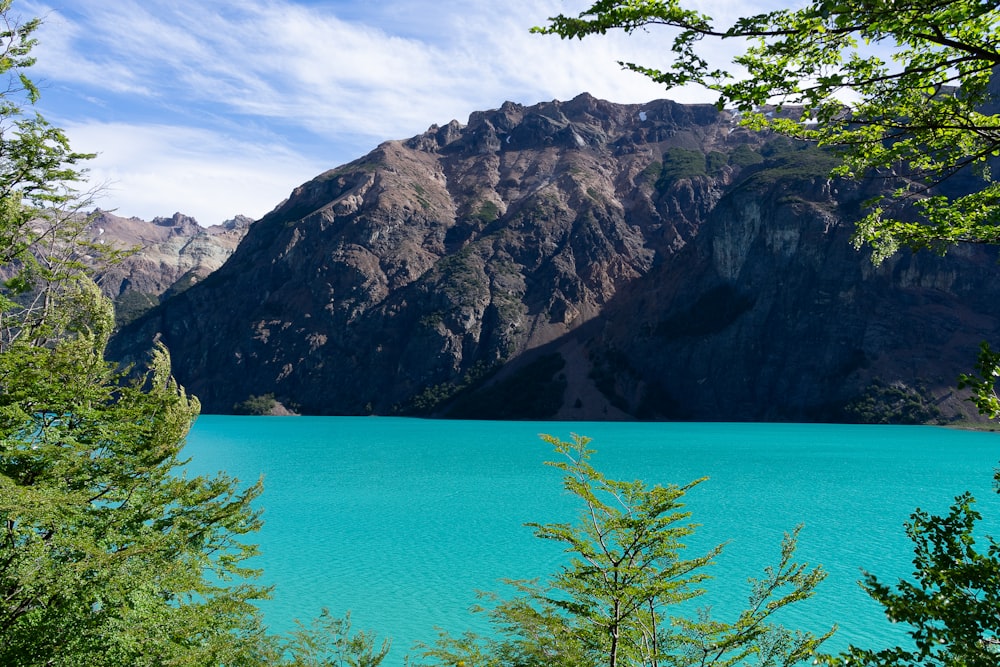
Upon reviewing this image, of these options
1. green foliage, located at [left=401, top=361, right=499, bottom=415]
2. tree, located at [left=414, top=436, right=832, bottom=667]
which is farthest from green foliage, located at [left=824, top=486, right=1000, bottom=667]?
green foliage, located at [left=401, top=361, right=499, bottom=415]

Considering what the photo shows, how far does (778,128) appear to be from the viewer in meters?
7.84

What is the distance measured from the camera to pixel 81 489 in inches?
466

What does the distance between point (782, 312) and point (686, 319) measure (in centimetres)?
2678

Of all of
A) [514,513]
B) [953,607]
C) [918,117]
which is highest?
[918,117]

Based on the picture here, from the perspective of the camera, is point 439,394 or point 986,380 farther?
point 439,394

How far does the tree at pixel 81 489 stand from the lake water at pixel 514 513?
36.8 feet

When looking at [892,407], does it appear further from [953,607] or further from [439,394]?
[953,607]

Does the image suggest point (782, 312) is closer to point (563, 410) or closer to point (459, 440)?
point (563, 410)

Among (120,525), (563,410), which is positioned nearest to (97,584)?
(120,525)

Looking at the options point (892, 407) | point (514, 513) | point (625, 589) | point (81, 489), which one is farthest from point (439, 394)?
point (625, 589)

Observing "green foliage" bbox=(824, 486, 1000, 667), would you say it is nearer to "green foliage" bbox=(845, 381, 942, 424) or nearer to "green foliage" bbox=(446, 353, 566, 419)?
"green foliage" bbox=(845, 381, 942, 424)

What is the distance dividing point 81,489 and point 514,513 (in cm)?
3529

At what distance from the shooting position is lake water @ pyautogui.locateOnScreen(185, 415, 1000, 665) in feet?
87.2

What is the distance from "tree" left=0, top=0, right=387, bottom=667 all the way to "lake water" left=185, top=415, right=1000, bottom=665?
36.8 feet
